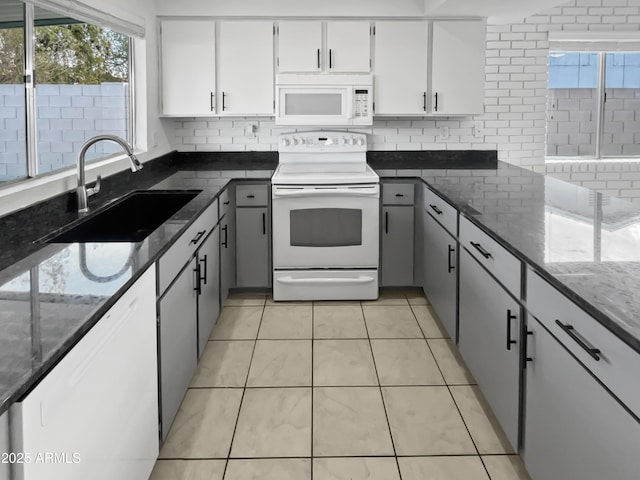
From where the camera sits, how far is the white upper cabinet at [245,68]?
4961 millimetres

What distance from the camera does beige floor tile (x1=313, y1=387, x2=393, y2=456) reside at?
2701 millimetres

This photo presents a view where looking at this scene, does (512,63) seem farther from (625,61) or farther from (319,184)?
(319,184)

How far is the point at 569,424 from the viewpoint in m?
1.90

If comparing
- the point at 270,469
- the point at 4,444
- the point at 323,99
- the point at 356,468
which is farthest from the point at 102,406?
the point at 323,99

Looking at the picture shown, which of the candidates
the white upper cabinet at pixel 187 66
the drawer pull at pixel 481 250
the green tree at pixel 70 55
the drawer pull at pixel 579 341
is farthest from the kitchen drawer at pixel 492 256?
the white upper cabinet at pixel 187 66

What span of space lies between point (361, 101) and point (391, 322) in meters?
1.73

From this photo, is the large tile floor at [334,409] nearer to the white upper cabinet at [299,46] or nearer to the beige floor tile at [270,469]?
the beige floor tile at [270,469]

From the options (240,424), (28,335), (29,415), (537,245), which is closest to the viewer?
(29,415)

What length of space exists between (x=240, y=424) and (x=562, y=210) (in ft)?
5.86

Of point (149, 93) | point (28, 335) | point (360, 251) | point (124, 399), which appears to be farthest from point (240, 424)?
point (149, 93)

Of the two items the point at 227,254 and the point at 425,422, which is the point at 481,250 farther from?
the point at 227,254

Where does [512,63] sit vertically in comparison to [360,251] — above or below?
above

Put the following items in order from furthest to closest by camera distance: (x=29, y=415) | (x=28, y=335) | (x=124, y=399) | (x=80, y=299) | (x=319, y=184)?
1. (x=319, y=184)
2. (x=124, y=399)
3. (x=80, y=299)
4. (x=28, y=335)
5. (x=29, y=415)

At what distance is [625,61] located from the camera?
579 cm
